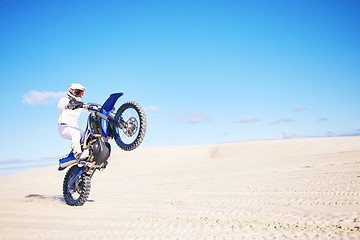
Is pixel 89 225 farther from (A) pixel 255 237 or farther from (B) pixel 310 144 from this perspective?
(B) pixel 310 144

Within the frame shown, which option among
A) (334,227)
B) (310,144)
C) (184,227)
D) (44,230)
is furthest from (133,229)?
(310,144)

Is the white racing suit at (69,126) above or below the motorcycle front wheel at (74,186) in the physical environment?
above

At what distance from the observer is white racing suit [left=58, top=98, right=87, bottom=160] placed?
6.84m

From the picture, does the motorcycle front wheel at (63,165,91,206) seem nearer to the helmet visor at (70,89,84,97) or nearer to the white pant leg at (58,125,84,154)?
the white pant leg at (58,125,84,154)

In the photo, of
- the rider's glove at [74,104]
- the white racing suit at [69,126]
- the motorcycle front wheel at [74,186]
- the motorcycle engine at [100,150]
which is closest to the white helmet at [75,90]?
the white racing suit at [69,126]

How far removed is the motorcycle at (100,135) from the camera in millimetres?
6234

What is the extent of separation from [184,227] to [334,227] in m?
2.14

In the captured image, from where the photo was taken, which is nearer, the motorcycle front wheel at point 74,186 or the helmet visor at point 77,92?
the helmet visor at point 77,92

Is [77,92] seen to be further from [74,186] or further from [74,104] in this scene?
[74,186]

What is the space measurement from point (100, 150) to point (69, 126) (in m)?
Result: 1.14

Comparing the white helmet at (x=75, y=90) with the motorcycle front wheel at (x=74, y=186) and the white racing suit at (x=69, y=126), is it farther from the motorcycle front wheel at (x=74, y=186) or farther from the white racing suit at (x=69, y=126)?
the motorcycle front wheel at (x=74, y=186)

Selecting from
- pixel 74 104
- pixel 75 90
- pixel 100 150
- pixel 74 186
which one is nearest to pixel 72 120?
pixel 74 104

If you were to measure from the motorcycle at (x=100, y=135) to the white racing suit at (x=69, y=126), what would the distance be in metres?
Answer: 0.18

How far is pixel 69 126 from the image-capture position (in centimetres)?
693
